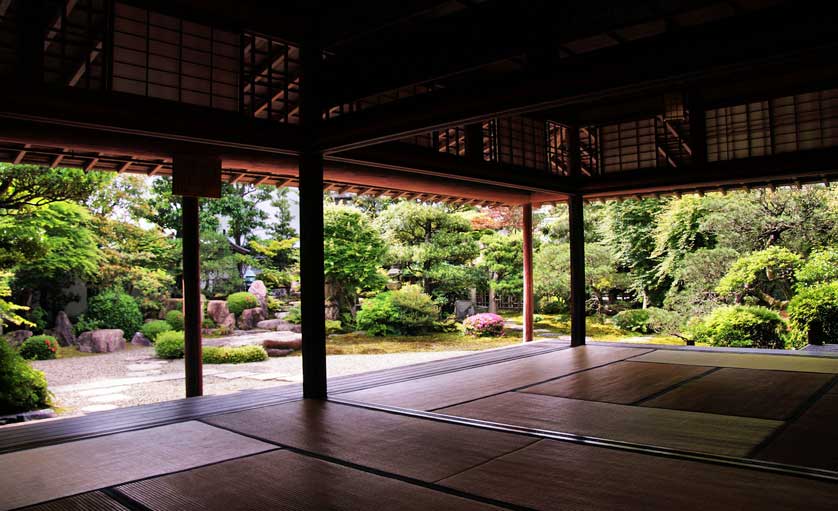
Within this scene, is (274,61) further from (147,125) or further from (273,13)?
(147,125)

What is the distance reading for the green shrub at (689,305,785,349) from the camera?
399 inches

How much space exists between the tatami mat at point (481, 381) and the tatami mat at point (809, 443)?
2315mm

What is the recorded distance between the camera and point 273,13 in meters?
5.00

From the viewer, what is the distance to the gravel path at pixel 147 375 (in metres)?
9.24

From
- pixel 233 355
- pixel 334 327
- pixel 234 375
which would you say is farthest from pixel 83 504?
pixel 334 327

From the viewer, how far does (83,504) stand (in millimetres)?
2787

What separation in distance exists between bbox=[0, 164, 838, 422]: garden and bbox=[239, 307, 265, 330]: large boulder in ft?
0.14

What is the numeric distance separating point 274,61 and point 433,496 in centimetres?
423

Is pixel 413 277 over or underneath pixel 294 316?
over

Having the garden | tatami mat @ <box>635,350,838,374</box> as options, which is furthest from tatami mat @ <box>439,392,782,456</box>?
the garden

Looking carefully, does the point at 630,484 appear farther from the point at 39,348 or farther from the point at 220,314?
the point at 220,314

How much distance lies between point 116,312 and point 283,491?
43.3 ft

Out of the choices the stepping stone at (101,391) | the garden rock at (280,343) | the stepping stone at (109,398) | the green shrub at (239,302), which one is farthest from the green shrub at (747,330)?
the green shrub at (239,302)

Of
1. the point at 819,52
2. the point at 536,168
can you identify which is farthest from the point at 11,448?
the point at 536,168
